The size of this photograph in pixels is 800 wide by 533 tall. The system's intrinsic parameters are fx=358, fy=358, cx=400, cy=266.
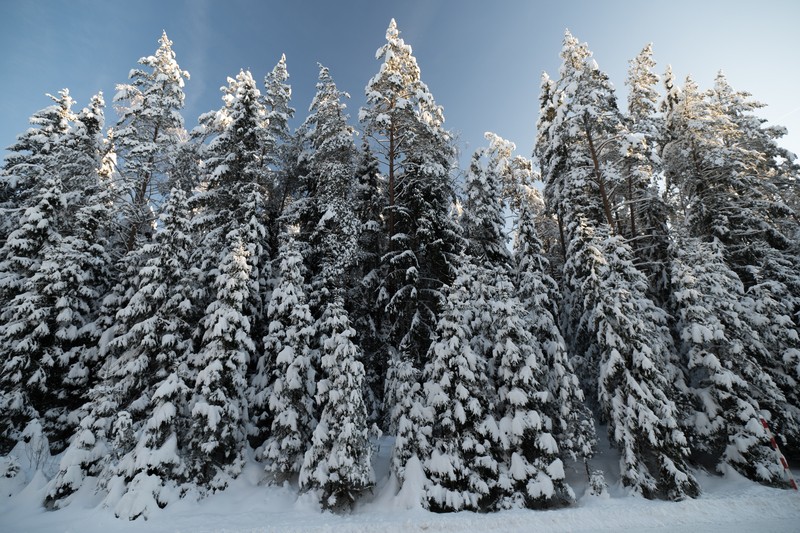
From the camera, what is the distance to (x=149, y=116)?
20.2m

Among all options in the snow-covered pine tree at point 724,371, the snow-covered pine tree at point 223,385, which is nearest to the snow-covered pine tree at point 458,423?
the snow-covered pine tree at point 223,385

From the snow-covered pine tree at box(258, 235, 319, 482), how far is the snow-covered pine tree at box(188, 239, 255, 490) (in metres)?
1.08

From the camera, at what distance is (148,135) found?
20703 millimetres

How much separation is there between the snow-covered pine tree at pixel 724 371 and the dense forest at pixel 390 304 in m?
0.08

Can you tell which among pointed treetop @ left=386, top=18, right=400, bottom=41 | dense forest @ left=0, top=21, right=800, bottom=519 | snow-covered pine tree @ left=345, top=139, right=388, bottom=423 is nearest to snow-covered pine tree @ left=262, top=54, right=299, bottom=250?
dense forest @ left=0, top=21, right=800, bottom=519

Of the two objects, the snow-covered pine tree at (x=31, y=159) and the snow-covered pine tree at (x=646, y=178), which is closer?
the snow-covered pine tree at (x=646, y=178)

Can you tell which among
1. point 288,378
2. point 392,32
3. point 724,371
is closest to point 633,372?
point 724,371

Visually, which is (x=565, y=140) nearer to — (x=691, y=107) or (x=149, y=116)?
(x=691, y=107)

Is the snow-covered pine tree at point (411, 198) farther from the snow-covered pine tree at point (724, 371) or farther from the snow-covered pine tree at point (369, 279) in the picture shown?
the snow-covered pine tree at point (724, 371)

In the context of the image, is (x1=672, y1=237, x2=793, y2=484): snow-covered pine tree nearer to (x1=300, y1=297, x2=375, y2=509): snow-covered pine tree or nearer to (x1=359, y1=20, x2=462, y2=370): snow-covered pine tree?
(x1=359, y1=20, x2=462, y2=370): snow-covered pine tree

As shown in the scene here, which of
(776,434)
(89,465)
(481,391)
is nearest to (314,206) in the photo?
(481,391)

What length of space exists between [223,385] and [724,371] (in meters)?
19.0

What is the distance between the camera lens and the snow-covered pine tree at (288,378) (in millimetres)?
13086

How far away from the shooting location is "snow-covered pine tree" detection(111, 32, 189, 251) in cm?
1927
